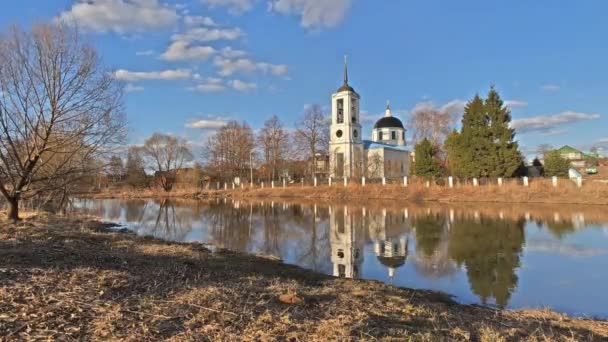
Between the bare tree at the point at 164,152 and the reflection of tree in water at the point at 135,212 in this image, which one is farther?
the bare tree at the point at 164,152

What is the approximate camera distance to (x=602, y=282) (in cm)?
1021

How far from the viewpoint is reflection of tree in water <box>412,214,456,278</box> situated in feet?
38.4

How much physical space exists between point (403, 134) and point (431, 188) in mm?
43328

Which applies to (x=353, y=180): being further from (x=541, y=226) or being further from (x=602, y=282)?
(x=602, y=282)

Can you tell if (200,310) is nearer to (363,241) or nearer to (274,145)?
(363,241)

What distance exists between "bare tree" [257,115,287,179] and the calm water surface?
1465 inches

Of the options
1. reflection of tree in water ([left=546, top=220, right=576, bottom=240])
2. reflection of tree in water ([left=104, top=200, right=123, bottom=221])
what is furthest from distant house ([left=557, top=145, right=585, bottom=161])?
reflection of tree in water ([left=104, top=200, right=123, bottom=221])

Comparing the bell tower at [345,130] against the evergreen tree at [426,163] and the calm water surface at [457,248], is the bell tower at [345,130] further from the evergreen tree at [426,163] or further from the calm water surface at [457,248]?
the calm water surface at [457,248]

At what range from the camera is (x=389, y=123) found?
82.7m

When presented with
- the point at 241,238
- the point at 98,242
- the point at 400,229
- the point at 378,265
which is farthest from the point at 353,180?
the point at 98,242

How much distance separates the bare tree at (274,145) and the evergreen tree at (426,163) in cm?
2496

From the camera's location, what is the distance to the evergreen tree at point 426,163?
4381 centimetres

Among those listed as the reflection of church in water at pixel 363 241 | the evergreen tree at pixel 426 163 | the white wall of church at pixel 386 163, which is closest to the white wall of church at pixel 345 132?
the white wall of church at pixel 386 163

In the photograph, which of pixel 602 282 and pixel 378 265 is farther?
pixel 378 265
